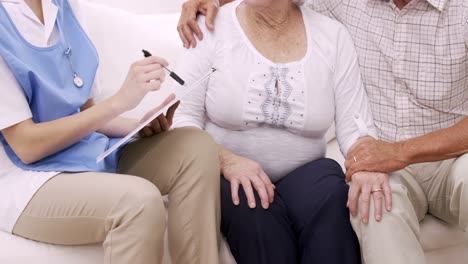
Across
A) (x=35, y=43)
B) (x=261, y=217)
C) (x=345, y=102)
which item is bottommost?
(x=261, y=217)

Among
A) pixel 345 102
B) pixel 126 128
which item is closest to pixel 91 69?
pixel 126 128

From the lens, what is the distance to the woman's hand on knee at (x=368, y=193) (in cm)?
135

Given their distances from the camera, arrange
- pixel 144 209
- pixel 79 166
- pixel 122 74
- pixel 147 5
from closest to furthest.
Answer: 1. pixel 144 209
2. pixel 79 166
3. pixel 122 74
4. pixel 147 5

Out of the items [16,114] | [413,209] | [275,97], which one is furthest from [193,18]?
[413,209]

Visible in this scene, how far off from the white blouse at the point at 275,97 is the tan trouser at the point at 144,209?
0.49 feet

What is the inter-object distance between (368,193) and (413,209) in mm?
145

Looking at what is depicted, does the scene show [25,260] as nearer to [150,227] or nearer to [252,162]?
[150,227]

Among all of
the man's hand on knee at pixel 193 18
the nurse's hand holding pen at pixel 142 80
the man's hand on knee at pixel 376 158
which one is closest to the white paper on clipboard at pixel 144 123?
the nurse's hand holding pen at pixel 142 80

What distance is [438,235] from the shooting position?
1584 millimetres

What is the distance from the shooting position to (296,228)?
1433 millimetres

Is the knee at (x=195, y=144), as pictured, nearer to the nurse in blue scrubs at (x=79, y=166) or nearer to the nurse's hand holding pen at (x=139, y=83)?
the nurse in blue scrubs at (x=79, y=166)

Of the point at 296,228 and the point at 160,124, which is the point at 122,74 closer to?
the point at 160,124

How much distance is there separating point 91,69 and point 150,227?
17.7 inches

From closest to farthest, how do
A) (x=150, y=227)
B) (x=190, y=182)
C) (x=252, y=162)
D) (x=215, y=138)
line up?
(x=150, y=227) → (x=190, y=182) → (x=252, y=162) → (x=215, y=138)
